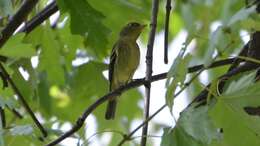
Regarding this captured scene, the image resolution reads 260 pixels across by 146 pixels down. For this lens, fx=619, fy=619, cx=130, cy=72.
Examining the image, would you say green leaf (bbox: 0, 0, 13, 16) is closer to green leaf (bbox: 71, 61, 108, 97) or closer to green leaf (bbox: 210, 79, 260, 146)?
green leaf (bbox: 210, 79, 260, 146)

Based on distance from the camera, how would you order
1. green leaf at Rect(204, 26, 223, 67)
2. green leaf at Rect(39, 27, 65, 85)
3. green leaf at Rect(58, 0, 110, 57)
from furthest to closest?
green leaf at Rect(39, 27, 65, 85), green leaf at Rect(58, 0, 110, 57), green leaf at Rect(204, 26, 223, 67)

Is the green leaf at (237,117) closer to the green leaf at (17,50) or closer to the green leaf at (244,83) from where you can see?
the green leaf at (244,83)

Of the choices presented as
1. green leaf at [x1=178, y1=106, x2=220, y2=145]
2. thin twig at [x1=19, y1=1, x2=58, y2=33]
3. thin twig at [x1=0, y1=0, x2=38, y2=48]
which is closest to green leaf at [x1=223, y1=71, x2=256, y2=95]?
green leaf at [x1=178, y1=106, x2=220, y2=145]

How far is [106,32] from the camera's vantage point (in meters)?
3.35

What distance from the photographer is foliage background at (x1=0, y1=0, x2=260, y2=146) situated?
222cm

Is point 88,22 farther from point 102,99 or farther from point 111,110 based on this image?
point 111,110

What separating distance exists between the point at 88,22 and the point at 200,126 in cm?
127

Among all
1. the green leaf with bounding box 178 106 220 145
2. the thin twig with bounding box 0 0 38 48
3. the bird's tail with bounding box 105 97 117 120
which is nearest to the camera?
the green leaf with bounding box 178 106 220 145

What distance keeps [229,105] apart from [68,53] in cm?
225

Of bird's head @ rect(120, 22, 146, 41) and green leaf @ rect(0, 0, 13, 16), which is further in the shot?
bird's head @ rect(120, 22, 146, 41)

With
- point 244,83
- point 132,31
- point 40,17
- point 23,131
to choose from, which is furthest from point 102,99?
point 132,31

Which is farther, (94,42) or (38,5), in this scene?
(38,5)

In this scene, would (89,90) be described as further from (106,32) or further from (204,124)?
(204,124)

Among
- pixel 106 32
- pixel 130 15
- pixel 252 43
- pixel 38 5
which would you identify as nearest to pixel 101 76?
pixel 130 15
